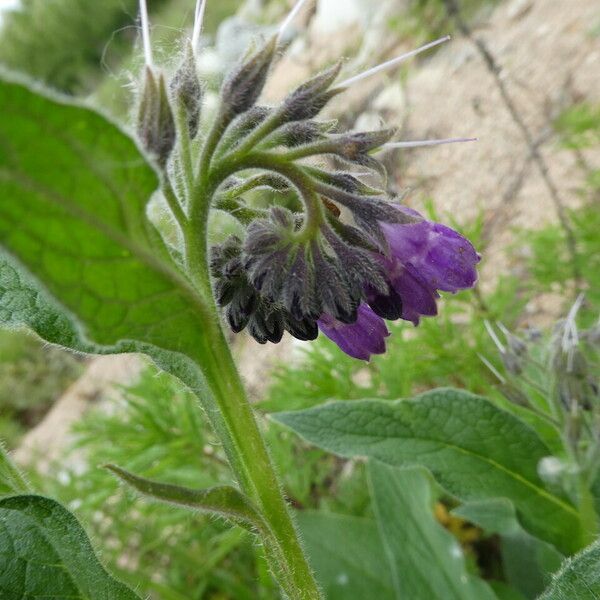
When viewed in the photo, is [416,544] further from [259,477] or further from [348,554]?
[259,477]

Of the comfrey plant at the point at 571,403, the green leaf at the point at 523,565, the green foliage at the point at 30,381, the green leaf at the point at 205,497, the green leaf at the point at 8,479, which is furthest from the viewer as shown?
the green foliage at the point at 30,381

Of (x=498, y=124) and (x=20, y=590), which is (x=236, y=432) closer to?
(x=20, y=590)

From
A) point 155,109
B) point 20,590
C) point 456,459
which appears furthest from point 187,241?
point 456,459

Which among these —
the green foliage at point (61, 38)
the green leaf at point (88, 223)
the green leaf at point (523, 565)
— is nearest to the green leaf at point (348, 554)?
the green leaf at point (523, 565)

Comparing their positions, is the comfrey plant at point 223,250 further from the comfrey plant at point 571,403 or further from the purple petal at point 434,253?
the comfrey plant at point 571,403

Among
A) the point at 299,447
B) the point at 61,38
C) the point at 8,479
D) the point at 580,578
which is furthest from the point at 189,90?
the point at 61,38

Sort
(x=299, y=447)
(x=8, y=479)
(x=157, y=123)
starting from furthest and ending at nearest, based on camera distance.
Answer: (x=299, y=447), (x=8, y=479), (x=157, y=123)

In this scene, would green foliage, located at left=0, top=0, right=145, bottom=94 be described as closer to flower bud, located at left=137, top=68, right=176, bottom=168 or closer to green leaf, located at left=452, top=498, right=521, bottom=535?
green leaf, located at left=452, top=498, right=521, bottom=535

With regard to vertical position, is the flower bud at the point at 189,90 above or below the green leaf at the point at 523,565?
above
